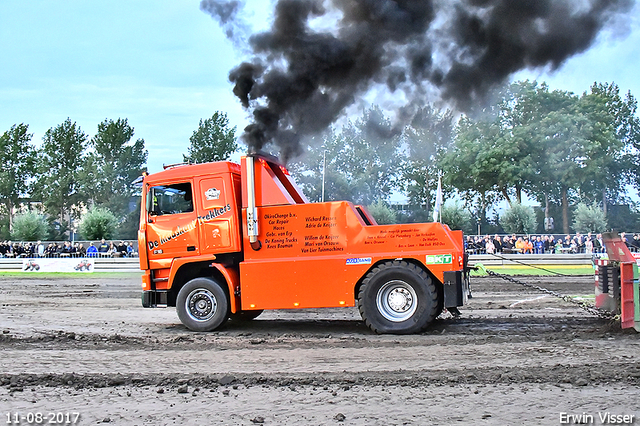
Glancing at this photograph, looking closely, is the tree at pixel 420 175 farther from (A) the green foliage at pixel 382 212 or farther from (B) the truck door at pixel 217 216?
(B) the truck door at pixel 217 216

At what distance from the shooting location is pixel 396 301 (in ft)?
30.1

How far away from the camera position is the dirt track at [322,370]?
513 cm

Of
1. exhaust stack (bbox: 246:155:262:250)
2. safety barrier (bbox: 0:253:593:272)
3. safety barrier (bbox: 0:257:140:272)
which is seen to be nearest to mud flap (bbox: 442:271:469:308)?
exhaust stack (bbox: 246:155:262:250)

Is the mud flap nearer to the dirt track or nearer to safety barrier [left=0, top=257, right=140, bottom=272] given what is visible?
the dirt track

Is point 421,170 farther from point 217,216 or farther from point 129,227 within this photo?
point 217,216

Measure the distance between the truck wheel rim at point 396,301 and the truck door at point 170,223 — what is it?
122 inches

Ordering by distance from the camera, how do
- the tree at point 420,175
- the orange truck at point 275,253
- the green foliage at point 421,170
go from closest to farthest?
1. the orange truck at point 275,253
2. the green foliage at point 421,170
3. the tree at point 420,175

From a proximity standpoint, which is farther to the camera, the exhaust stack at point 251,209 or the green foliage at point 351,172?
the green foliage at point 351,172

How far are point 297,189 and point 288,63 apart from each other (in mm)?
3755

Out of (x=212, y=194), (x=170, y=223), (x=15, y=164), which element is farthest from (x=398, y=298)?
(x=15, y=164)

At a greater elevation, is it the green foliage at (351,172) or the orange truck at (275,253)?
the green foliage at (351,172)

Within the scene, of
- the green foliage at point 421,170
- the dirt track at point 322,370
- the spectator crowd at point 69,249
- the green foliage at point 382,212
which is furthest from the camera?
the green foliage at point 382,212

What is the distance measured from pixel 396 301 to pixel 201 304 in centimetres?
318

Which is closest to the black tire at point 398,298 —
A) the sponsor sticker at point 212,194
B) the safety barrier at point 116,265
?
the sponsor sticker at point 212,194
